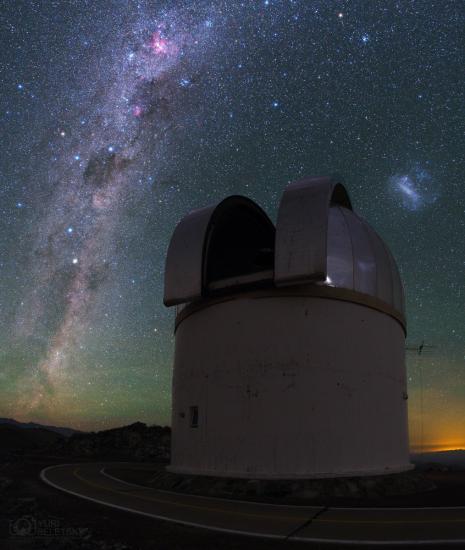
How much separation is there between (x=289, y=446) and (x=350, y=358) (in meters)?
3.21

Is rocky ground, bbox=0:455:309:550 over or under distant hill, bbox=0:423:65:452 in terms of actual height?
over

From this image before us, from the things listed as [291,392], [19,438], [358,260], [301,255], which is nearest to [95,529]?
[291,392]

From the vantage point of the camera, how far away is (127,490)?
49.9 feet

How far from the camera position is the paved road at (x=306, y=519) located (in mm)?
8586

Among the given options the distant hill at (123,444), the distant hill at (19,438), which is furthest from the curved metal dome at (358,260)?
the distant hill at (19,438)

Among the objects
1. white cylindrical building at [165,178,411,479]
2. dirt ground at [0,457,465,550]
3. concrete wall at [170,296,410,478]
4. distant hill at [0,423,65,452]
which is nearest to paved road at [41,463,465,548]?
dirt ground at [0,457,465,550]

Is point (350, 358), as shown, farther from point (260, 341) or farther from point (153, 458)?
point (153, 458)

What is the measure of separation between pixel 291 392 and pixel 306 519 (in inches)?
189

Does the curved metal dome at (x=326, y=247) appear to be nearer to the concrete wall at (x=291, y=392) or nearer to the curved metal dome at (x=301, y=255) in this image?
the curved metal dome at (x=301, y=255)

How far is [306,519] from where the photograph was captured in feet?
33.6

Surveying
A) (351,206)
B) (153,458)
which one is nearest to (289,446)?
(351,206)

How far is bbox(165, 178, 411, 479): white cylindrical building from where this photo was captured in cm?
1468

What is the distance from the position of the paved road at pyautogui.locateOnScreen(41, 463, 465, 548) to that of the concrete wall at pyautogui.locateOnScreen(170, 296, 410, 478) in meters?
2.18

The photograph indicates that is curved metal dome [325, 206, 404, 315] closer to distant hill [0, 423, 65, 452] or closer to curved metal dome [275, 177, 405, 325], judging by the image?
curved metal dome [275, 177, 405, 325]
